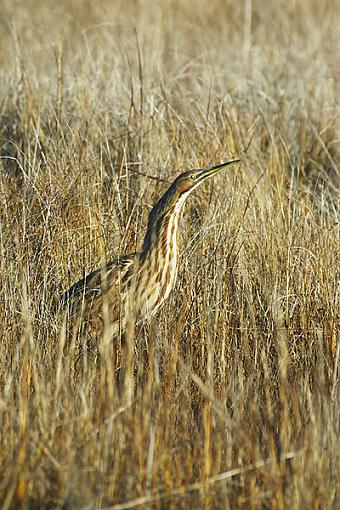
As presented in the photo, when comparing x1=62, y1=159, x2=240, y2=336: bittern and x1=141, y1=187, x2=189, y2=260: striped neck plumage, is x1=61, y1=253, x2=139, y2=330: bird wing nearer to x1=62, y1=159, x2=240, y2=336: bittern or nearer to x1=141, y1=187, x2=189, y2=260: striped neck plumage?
x1=62, y1=159, x2=240, y2=336: bittern

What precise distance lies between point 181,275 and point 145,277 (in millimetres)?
362

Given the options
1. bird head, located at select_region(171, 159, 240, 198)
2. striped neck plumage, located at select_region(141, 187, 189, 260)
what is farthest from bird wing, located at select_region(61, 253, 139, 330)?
bird head, located at select_region(171, 159, 240, 198)

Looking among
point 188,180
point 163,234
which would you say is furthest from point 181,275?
point 188,180

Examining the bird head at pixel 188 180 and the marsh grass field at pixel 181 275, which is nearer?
the marsh grass field at pixel 181 275

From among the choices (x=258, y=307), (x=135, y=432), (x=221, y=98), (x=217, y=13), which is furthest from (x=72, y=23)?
(x=135, y=432)

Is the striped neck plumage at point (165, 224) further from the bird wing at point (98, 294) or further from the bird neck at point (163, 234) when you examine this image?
the bird wing at point (98, 294)

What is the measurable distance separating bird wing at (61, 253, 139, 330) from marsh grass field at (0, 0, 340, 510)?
0.32 feet

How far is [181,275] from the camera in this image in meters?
4.11

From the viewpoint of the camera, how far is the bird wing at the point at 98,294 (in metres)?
3.72

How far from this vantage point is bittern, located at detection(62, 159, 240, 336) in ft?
12.2

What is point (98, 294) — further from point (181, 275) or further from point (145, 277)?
point (181, 275)

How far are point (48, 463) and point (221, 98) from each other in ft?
9.25

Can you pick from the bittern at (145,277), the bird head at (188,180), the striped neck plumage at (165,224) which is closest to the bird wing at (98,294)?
the bittern at (145,277)

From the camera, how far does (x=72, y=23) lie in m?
8.14
